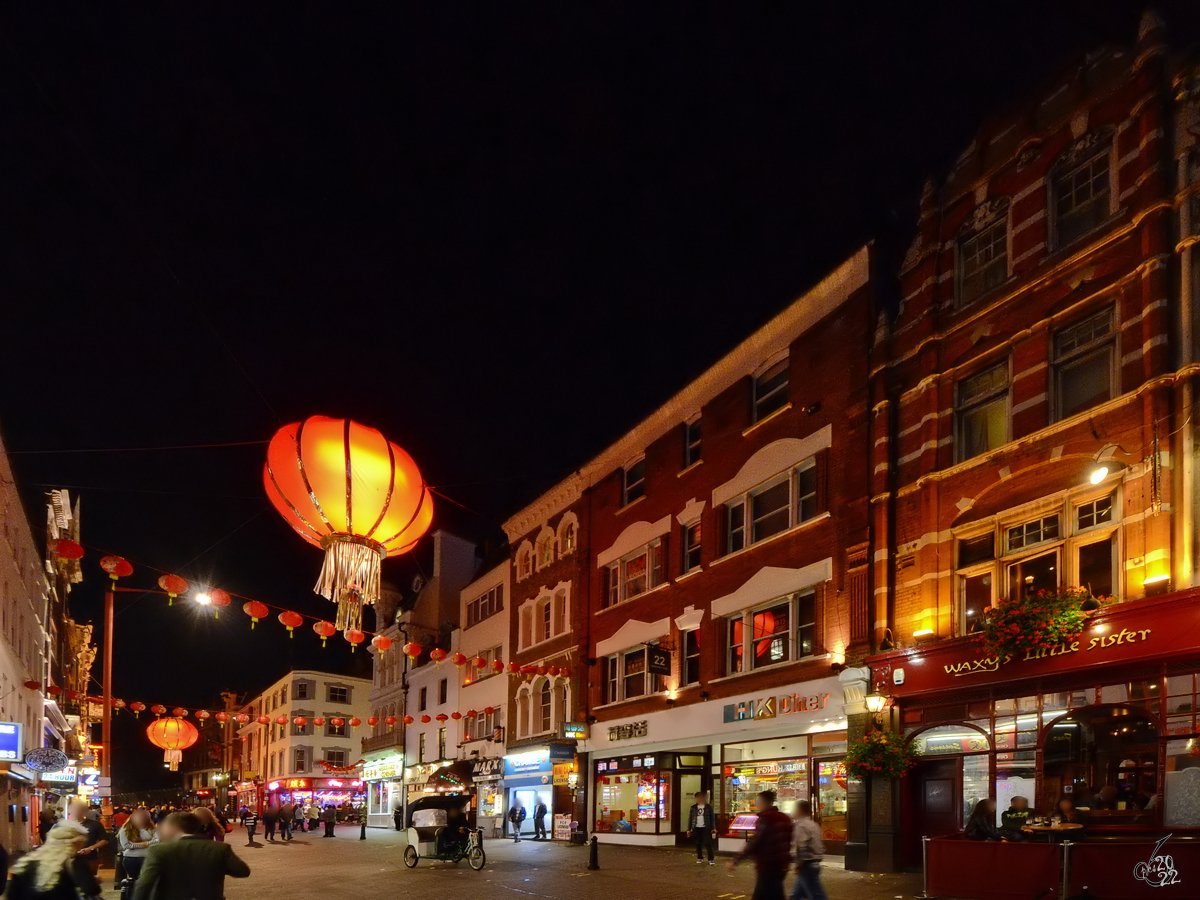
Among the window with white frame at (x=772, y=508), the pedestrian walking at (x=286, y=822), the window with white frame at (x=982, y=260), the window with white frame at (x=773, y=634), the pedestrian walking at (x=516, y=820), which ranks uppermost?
the window with white frame at (x=982, y=260)

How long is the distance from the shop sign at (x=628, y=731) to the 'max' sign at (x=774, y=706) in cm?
487

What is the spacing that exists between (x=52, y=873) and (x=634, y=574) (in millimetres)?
25338

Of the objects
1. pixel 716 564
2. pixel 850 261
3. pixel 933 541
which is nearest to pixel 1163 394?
pixel 933 541

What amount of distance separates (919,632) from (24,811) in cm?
3067

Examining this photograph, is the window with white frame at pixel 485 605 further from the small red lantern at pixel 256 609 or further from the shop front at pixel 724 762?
the small red lantern at pixel 256 609

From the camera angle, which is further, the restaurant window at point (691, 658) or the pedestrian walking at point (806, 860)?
the restaurant window at point (691, 658)

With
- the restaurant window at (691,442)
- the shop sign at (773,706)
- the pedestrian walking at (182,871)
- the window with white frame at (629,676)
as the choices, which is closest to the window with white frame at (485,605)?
the window with white frame at (629,676)

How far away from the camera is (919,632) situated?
68.1ft

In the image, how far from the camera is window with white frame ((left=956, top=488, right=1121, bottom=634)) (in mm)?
17672

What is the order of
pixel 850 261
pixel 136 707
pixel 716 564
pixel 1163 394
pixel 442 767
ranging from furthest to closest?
pixel 442 767 → pixel 136 707 → pixel 716 564 → pixel 850 261 → pixel 1163 394

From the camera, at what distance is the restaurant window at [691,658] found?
29656 mm

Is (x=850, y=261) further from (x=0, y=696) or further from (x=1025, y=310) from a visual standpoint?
(x=0, y=696)

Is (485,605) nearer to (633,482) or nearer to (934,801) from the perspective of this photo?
(633,482)

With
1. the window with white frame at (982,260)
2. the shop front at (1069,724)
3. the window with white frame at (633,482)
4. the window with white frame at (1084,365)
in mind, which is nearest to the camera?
the shop front at (1069,724)
